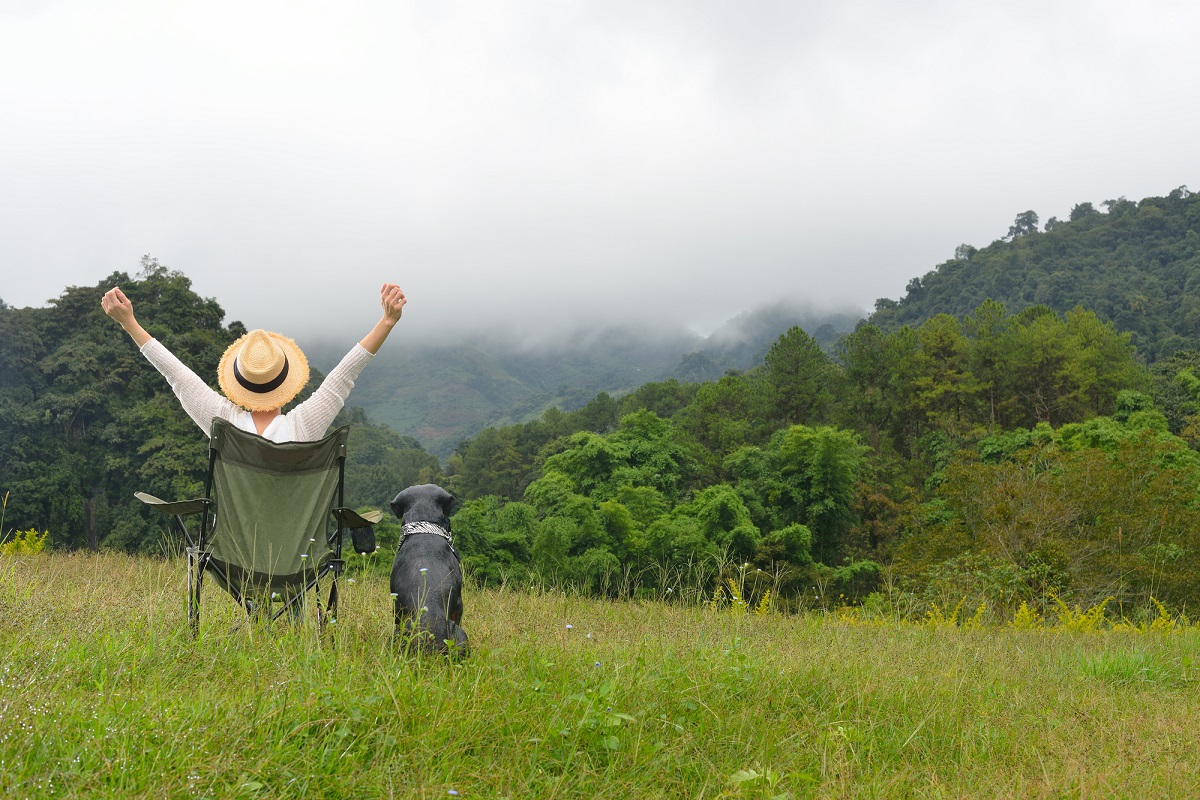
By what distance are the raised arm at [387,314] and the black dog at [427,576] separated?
0.64 meters

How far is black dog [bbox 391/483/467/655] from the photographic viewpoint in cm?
312

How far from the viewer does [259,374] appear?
3541 millimetres

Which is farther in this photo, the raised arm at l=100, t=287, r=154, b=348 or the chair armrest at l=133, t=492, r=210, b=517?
the raised arm at l=100, t=287, r=154, b=348

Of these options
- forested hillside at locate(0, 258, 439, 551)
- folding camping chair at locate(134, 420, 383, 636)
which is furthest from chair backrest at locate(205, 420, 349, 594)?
forested hillside at locate(0, 258, 439, 551)

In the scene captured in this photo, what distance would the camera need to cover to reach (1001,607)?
1005cm

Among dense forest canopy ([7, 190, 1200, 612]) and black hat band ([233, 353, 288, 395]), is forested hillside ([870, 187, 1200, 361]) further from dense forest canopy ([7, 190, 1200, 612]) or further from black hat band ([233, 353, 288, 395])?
black hat band ([233, 353, 288, 395])

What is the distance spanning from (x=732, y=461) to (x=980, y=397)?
49.1 feet

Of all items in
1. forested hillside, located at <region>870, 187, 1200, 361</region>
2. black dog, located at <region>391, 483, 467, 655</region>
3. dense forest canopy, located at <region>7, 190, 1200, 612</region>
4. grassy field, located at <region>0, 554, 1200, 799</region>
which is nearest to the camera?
grassy field, located at <region>0, 554, 1200, 799</region>

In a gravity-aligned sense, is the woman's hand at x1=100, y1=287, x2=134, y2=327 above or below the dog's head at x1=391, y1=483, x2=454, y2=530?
above

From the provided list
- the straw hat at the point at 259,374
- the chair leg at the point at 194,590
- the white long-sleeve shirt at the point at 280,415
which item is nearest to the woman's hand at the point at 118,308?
the white long-sleeve shirt at the point at 280,415

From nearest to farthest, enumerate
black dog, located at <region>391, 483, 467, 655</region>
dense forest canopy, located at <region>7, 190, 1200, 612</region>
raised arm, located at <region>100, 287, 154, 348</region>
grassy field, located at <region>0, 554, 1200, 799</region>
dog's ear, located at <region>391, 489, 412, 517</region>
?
grassy field, located at <region>0, 554, 1200, 799</region>
black dog, located at <region>391, 483, 467, 655</region>
raised arm, located at <region>100, 287, 154, 348</region>
dog's ear, located at <region>391, 489, 412, 517</region>
dense forest canopy, located at <region>7, 190, 1200, 612</region>

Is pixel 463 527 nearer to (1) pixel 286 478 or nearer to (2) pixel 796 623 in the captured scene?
(2) pixel 796 623

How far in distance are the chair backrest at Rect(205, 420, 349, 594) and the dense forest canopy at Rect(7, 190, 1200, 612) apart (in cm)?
244

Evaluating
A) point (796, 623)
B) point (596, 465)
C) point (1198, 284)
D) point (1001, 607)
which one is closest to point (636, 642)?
point (796, 623)
